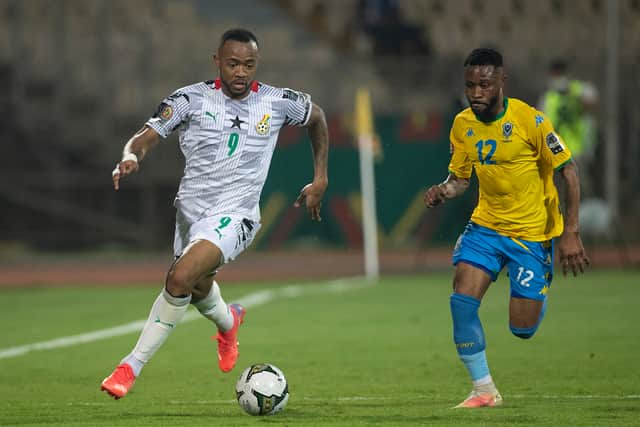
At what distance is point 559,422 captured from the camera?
683 centimetres

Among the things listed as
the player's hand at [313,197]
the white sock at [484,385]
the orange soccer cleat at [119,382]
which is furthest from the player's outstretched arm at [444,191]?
the orange soccer cleat at [119,382]

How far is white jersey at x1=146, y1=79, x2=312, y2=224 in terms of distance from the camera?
808 cm

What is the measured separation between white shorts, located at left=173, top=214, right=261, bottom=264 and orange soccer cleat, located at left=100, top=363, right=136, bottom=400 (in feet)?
3.00

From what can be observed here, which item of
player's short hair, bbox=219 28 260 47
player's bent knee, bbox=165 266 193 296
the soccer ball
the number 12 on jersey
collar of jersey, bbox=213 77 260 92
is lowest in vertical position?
the soccer ball

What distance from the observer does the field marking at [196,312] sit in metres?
11.3

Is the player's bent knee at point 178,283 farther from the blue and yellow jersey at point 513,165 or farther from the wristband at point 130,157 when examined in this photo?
the blue and yellow jersey at point 513,165

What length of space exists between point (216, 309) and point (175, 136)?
13.2 metres

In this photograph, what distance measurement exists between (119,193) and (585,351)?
12.7 m

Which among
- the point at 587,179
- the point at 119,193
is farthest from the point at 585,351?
the point at 119,193

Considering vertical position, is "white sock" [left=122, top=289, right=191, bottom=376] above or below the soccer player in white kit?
below

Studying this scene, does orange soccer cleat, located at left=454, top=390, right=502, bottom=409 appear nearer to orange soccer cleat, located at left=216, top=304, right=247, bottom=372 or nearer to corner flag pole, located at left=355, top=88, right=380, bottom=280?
orange soccer cleat, located at left=216, top=304, right=247, bottom=372

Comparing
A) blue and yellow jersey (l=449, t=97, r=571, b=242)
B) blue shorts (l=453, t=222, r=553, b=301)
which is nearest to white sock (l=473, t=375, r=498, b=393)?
blue shorts (l=453, t=222, r=553, b=301)

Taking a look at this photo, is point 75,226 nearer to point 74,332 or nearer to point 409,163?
point 409,163

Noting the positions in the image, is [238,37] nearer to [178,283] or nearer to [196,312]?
[178,283]
